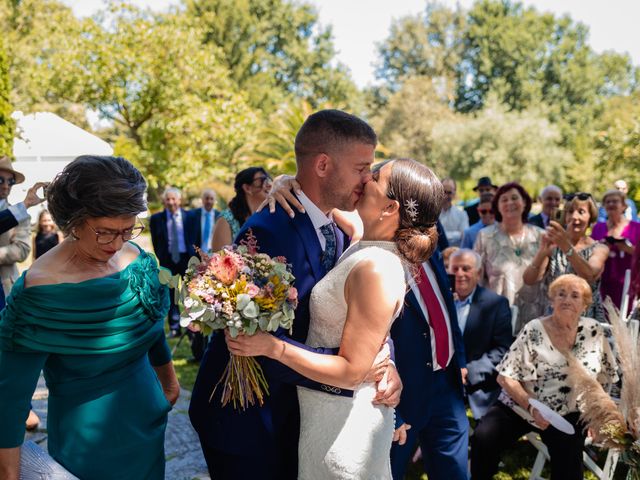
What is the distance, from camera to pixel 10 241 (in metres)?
5.77

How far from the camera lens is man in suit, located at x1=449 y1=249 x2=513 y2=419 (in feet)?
15.6

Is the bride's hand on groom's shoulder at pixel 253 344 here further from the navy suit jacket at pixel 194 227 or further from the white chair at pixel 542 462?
the navy suit jacket at pixel 194 227

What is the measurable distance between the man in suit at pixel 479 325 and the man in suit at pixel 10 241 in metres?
4.08

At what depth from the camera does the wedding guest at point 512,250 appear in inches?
225

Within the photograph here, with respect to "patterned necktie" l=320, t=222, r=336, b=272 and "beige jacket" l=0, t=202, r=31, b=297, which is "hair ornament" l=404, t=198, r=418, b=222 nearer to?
"patterned necktie" l=320, t=222, r=336, b=272

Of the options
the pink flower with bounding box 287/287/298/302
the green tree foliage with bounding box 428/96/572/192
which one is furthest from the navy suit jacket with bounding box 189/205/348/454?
the green tree foliage with bounding box 428/96/572/192

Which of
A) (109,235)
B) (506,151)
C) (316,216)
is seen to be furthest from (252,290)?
(506,151)

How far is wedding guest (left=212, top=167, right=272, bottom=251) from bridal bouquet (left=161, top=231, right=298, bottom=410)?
12.6ft

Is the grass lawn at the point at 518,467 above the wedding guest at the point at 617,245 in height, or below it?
below

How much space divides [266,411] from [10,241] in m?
4.52

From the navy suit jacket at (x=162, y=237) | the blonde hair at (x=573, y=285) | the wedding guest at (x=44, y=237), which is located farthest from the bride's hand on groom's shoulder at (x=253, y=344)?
the navy suit jacket at (x=162, y=237)

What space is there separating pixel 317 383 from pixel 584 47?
6228 centimetres

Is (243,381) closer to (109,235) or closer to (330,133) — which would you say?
(109,235)

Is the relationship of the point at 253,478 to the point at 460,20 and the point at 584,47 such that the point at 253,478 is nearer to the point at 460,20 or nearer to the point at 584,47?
the point at 460,20
